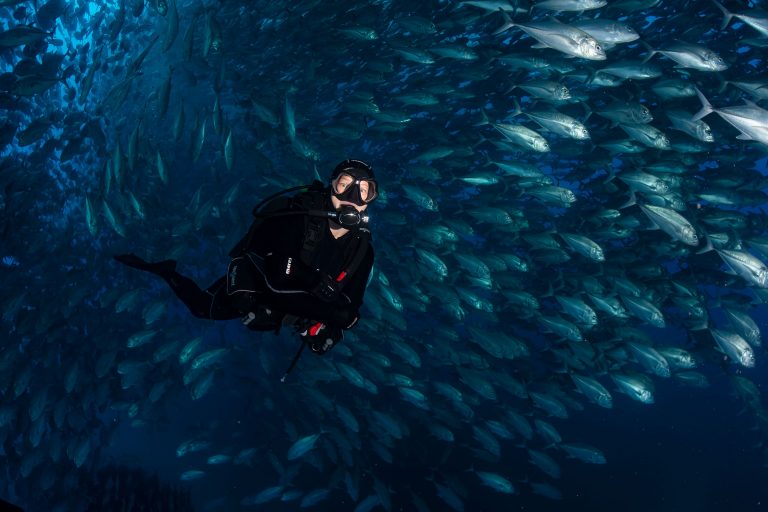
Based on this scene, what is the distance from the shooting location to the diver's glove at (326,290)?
2912 millimetres

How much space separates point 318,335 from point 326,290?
47cm

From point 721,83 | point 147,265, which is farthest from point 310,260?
point 721,83

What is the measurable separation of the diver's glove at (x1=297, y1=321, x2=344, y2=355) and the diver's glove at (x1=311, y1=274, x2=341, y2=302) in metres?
0.31

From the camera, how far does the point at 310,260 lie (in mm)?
3021

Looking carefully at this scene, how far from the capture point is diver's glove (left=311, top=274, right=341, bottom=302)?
2.91 meters

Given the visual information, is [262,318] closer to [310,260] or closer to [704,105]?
[310,260]

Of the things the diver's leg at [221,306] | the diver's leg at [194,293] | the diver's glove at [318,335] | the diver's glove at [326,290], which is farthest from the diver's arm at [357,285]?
the diver's leg at [194,293]

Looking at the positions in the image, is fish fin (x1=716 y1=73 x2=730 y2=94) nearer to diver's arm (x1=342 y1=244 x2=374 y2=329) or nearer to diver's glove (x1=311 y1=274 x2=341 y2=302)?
diver's arm (x1=342 y1=244 x2=374 y2=329)

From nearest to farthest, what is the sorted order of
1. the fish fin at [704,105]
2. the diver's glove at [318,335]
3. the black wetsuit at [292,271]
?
the black wetsuit at [292,271] → the diver's glove at [318,335] → the fish fin at [704,105]

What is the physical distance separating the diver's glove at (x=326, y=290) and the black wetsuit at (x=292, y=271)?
0.02 meters

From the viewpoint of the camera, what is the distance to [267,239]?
3.05m

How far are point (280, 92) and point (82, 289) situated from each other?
17.0ft

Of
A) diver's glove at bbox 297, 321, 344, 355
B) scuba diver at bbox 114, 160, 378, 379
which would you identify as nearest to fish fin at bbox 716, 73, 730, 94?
scuba diver at bbox 114, 160, 378, 379

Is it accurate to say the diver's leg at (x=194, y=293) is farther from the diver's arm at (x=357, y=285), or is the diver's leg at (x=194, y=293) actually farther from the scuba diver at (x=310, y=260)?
the diver's arm at (x=357, y=285)
